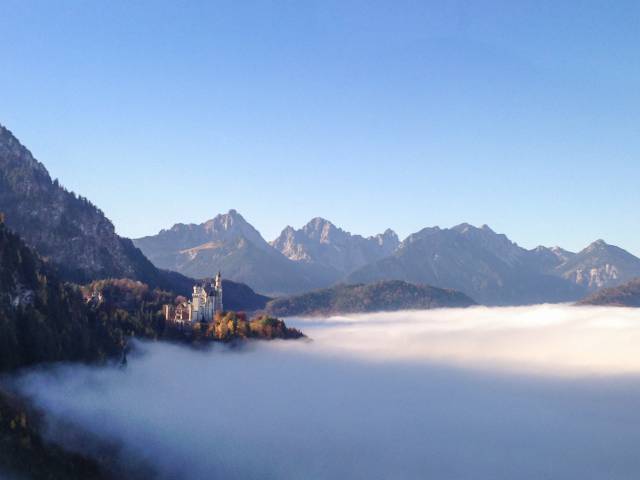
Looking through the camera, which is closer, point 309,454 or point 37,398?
point 37,398

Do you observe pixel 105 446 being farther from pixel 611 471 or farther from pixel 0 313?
pixel 611 471

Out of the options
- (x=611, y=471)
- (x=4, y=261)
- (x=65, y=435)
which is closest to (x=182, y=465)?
(x=65, y=435)

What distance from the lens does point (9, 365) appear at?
172m

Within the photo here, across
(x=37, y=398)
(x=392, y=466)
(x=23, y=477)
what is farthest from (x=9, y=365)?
(x=392, y=466)

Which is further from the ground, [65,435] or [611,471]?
[65,435]

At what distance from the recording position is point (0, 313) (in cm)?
17800

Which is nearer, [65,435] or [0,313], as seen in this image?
[65,435]

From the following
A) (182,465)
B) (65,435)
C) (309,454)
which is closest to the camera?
(65,435)

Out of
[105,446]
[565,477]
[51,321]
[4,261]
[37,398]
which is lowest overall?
[565,477]

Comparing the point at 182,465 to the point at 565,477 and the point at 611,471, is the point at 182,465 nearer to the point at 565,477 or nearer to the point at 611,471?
the point at 565,477

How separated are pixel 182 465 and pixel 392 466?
5966 centimetres

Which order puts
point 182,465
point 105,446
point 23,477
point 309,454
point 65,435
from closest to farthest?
point 23,477 < point 65,435 < point 105,446 < point 182,465 < point 309,454

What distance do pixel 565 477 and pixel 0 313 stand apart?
6357 inches

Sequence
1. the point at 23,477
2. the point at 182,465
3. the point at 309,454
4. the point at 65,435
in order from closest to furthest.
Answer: the point at 23,477
the point at 65,435
the point at 182,465
the point at 309,454
